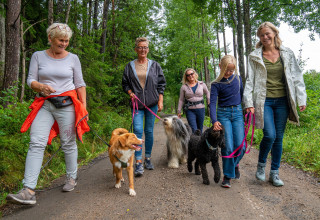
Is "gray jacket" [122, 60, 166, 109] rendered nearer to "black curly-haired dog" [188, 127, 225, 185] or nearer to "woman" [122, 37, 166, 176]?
"woman" [122, 37, 166, 176]

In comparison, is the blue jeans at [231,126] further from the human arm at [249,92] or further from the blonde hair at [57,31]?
the blonde hair at [57,31]

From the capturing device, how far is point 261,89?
371cm

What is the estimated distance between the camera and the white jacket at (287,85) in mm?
3635

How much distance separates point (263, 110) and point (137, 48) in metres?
2.70

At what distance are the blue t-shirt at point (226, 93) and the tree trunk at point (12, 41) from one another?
15.4ft

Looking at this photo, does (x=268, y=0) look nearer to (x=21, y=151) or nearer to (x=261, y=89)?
(x=261, y=89)

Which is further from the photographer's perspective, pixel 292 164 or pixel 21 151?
pixel 292 164

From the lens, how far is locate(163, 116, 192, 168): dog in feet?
17.3

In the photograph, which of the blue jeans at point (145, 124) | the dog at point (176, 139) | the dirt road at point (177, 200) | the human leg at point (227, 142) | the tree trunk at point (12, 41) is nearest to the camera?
the dirt road at point (177, 200)

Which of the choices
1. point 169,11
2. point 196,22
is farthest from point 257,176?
point 169,11

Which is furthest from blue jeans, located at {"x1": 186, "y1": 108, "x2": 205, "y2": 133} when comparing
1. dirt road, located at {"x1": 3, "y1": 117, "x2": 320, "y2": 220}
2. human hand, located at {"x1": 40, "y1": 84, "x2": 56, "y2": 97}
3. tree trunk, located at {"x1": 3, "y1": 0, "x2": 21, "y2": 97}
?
tree trunk, located at {"x1": 3, "y1": 0, "x2": 21, "y2": 97}

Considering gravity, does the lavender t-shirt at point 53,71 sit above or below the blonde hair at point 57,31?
below

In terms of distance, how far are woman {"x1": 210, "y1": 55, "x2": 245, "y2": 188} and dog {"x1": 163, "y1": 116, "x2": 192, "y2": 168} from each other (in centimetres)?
145

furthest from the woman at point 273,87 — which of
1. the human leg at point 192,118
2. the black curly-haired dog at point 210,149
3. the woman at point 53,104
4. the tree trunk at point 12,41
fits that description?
the tree trunk at point 12,41
